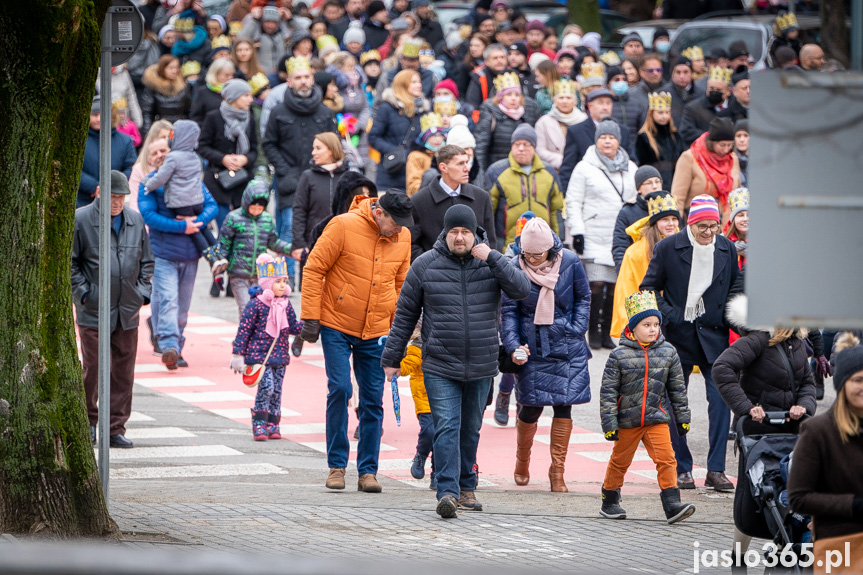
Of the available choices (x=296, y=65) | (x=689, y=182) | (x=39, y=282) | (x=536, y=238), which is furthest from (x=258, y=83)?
(x=39, y=282)

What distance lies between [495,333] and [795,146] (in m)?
4.89

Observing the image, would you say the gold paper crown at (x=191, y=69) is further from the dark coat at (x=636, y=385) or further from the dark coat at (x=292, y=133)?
the dark coat at (x=636, y=385)

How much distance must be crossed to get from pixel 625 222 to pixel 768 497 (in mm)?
6829

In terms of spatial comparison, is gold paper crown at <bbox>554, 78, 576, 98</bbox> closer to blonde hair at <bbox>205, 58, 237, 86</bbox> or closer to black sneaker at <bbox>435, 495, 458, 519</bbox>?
blonde hair at <bbox>205, 58, 237, 86</bbox>

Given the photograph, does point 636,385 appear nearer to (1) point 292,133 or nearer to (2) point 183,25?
(1) point 292,133

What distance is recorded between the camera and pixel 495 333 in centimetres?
926

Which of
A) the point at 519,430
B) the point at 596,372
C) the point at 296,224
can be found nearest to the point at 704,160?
the point at 596,372

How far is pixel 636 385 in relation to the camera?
359 inches

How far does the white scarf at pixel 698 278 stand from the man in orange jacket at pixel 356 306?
2124 millimetres

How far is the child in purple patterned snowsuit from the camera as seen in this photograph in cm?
1148

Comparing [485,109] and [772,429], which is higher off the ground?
[485,109]

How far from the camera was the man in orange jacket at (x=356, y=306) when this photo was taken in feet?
31.8

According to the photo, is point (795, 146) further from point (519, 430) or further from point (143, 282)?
point (143, 282)

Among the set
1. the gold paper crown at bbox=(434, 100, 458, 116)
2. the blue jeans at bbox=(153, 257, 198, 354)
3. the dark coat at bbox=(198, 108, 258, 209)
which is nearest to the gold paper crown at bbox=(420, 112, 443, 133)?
the gold paper crown at bbox=(434, 100, 458, 116)
